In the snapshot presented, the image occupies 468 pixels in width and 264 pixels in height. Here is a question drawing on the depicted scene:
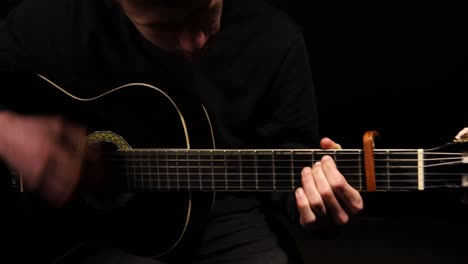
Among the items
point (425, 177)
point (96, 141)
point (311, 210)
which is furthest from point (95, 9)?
point (425, 177)

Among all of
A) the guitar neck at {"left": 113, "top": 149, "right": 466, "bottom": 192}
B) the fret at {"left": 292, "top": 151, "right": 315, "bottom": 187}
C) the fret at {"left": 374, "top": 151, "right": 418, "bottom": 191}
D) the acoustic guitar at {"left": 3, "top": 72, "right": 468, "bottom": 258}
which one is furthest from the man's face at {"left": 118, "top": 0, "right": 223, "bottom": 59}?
the fret at {"left": 374, "top": 151, "right": 418, "bottom": 191}

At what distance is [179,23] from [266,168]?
355 millimetres

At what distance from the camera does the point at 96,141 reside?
0.98 m

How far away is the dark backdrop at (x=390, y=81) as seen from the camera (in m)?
1.34

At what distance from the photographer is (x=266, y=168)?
0.92 meters

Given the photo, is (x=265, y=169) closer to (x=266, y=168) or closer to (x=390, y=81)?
(x=266, y=168)

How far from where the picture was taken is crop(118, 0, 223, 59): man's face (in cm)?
90

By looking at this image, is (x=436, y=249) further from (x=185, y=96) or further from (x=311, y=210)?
(x=185, y=96)

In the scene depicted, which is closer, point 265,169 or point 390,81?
point 265,169

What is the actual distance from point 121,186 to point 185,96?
0.81ft

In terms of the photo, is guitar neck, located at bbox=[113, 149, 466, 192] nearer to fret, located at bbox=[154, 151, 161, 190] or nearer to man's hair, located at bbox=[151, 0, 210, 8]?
fret, located at bbox=[154, 151, 161, 190]

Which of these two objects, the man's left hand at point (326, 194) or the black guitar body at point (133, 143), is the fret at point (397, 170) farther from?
the black guitar body at point (133, 143)

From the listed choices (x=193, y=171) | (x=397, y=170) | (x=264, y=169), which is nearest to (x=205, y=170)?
(x=193, y=171)

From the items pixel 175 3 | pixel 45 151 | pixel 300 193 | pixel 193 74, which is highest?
pixel 175 3
